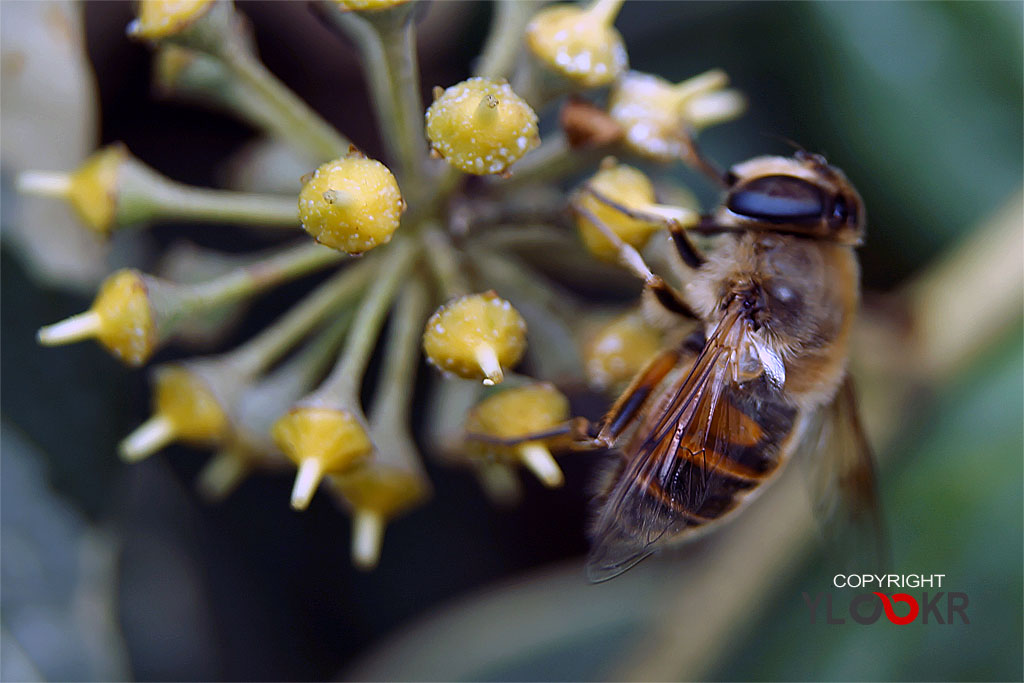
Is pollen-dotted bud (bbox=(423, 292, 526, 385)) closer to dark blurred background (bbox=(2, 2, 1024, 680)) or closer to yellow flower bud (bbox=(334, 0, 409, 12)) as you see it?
yellow flower bud (bbox=(334, 0, 409, 12))

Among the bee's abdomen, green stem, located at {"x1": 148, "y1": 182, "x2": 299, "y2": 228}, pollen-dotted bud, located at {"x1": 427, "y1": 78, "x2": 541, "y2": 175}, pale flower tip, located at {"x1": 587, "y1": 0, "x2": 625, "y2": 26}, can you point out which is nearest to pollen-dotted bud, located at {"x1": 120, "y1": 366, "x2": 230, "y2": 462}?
green stem, located at {"x1": 148, "y1": 182, "x2": 299, "y2": 228}

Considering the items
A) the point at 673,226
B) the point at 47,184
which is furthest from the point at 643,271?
the point at 47,184

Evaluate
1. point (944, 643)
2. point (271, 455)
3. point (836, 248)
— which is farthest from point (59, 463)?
point (944, 643)

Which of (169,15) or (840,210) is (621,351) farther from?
(169,15)

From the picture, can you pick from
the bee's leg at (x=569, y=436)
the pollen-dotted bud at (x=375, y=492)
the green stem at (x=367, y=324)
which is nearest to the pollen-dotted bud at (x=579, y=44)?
the green stem at (x=367, y=324)

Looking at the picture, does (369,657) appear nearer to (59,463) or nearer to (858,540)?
(59,463)

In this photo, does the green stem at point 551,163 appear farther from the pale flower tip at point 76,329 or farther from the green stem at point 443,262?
the pale flower tip at point 76,329

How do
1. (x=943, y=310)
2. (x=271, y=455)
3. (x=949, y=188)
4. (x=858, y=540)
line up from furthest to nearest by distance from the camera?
(x=949, y=188) → (x=943, y=310) → (x=858, y=540) → (x=271, y=455)
